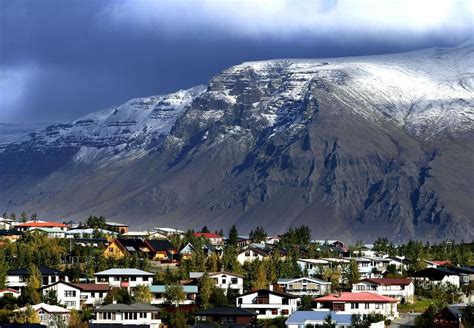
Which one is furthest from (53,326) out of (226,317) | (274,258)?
(274,258)

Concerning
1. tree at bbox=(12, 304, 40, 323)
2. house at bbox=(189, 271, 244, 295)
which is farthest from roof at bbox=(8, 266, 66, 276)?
tree at bbox=(12, 304, 40, 323)

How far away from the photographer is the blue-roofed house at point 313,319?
13825cm

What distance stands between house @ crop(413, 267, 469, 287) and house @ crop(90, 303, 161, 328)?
44325 millimetres

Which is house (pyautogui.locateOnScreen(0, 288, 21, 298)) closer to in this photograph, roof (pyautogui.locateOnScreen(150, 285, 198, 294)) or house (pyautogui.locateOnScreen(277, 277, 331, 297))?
roof (pyautogui.locateOnScreen(150, 285, 198, 294))

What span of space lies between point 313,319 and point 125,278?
3114 centimetres

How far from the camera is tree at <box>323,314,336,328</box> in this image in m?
133

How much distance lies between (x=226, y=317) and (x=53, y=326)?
1561cm

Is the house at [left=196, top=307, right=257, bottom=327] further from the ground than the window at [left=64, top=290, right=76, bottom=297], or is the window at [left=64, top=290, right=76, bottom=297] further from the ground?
the window at [left=64, top=290, right=76, bottom=297]

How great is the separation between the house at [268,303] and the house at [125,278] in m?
14.9

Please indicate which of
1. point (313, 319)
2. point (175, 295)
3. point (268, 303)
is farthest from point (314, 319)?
point (175, 295)

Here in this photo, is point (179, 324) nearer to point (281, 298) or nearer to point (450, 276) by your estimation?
point (281, 298)

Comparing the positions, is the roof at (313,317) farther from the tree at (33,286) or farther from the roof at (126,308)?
the tree at (33,286)

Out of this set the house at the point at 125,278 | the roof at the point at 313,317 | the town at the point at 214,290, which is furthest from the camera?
the house at the point at 125,278

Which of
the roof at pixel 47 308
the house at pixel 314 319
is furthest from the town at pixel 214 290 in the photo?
the roof at pixel 47 308
